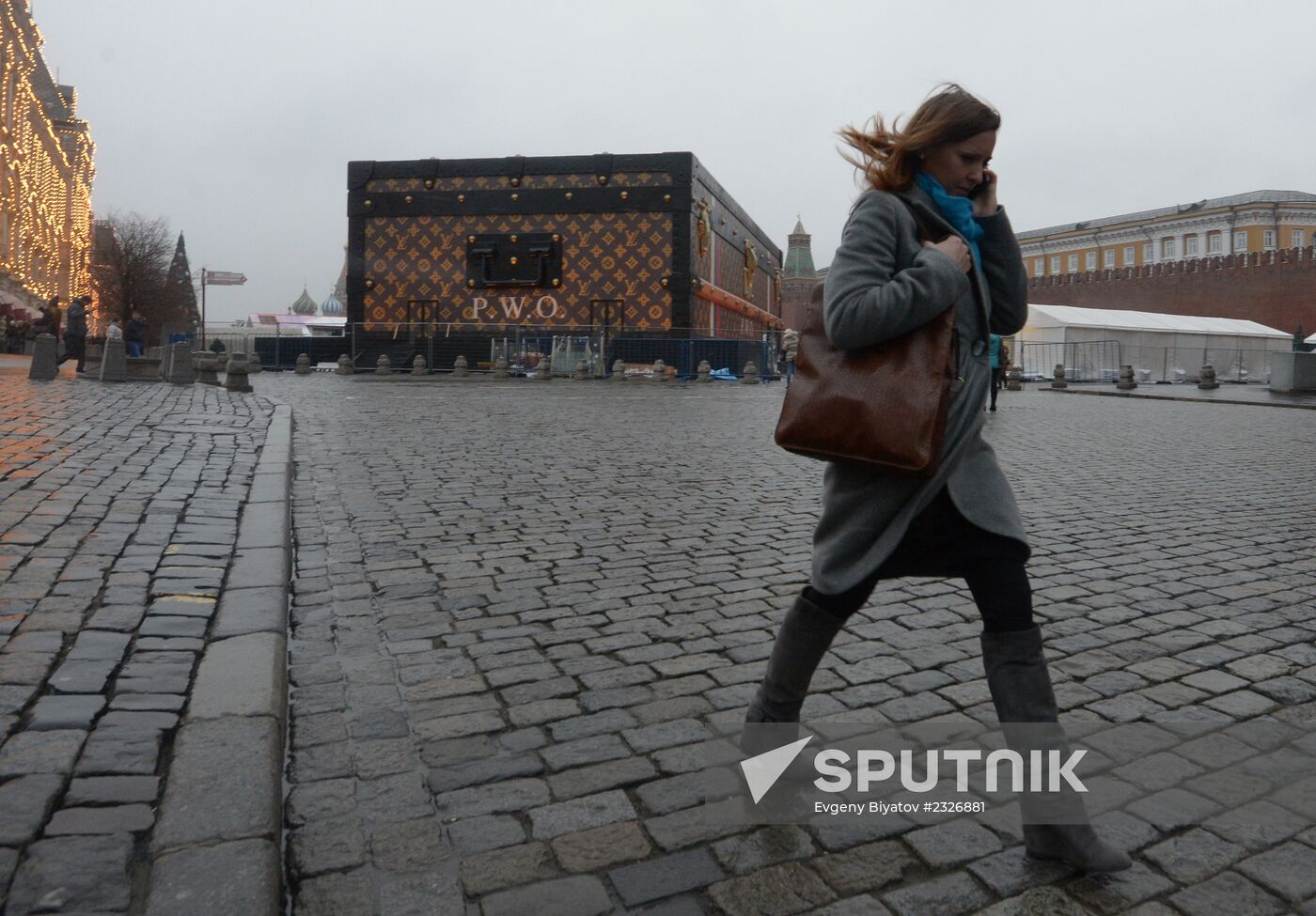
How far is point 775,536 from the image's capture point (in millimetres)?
6086

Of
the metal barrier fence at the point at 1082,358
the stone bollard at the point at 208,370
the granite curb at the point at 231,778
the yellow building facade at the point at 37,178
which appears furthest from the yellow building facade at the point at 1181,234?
the granite curb at the point at 231,778

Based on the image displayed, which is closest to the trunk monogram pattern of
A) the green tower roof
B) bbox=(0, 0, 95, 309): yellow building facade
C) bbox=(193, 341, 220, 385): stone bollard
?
bbox=(193, 341, 220, 385): stone bollard

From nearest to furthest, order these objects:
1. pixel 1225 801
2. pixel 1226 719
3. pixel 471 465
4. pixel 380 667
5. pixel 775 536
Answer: pixel 1225 801 → pixel 1226 719 → pixel 380 667 → pixel 775 536 → pixel 471 465

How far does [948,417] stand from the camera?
2383 mm

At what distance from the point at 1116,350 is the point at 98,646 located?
122 feet

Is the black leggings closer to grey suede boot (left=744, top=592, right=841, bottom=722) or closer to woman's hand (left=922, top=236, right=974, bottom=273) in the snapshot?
grey suede boot (left=744, top=592, right=841, bottom=722)

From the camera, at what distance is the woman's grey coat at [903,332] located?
2.33 meters

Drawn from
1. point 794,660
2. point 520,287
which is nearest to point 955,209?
point 794,660

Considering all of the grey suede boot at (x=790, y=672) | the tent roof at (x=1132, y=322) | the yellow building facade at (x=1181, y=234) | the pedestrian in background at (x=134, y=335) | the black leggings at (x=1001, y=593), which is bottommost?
the grey suede boot at (x=790, y=672)

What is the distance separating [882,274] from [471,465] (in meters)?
6.82

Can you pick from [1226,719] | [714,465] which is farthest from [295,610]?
[714,465]

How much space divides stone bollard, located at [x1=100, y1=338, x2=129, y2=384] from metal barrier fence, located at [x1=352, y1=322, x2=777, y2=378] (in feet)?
45.6

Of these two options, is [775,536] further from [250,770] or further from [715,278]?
[715,278]

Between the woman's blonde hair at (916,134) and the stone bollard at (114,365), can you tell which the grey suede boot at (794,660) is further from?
the stone bollard at (114,365)
